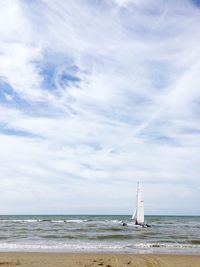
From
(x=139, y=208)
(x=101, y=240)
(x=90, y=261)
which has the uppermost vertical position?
(x=139, y=208)

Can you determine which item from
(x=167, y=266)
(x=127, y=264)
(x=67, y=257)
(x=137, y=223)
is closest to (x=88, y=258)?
(x=67, y=257)

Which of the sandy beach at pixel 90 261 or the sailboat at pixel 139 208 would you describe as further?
the sailboat at pixel 139 208

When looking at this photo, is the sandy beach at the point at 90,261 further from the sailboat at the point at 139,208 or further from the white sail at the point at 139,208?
the white sail at the point at 139,208

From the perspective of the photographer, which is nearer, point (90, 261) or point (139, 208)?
point (90, 261)

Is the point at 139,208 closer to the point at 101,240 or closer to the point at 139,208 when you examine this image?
the point at 139,208

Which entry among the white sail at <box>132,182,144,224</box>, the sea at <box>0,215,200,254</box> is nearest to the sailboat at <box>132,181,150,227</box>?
the white sail at <box>132,182,144,224</box>

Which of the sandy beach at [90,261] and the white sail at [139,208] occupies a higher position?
the white sail at [139,208]

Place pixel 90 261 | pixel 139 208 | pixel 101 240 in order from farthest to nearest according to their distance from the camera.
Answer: pixel 139 208, pixel 101 240, pixel 90 261

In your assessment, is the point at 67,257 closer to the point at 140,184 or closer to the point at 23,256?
the point at 23,256

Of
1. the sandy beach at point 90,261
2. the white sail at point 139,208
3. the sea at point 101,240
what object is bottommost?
the sandy beach at point 90,261

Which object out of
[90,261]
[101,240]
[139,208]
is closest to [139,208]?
[139,208]

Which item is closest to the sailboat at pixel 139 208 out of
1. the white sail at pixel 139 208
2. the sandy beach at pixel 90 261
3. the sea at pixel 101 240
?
the white sail at pixel 139 208

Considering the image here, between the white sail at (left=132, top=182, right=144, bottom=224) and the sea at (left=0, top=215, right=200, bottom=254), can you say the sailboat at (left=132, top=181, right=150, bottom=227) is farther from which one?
the sea at (left=0, top=215, right=200, bottom=254)

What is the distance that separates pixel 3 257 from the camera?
17.7 meters
